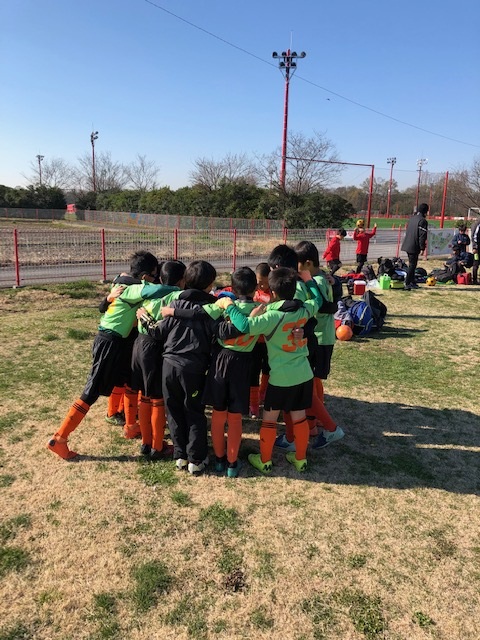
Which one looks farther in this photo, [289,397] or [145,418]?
[145,418]

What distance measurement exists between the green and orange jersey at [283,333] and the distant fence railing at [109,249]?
9325 mm

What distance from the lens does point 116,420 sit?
4312 mm

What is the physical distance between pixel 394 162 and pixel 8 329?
6854cm

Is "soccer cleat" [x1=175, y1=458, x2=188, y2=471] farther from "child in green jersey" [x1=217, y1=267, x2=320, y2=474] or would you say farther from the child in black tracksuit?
"child in green jersey" [x1=217, y1=267, x2=320, y2=474]

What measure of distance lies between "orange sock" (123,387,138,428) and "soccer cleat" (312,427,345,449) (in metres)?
1.56

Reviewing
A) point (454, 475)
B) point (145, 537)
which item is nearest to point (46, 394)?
point (145, 537)

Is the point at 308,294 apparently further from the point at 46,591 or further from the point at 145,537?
the point at 46,591

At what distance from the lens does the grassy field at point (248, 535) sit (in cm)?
225

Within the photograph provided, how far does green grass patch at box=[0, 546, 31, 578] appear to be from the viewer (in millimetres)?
2520

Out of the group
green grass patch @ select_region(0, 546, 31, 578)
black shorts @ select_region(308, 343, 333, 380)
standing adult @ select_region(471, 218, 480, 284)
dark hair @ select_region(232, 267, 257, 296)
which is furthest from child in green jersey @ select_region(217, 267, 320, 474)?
Result: standing adult @ select_region(471, 218, 480, 284)

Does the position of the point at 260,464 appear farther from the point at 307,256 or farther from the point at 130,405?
the point at 307,256

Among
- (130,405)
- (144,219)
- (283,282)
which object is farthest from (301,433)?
(144,219)

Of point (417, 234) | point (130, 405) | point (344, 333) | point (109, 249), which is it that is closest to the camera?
point (130, 405)

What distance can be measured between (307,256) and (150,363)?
1.55 m
